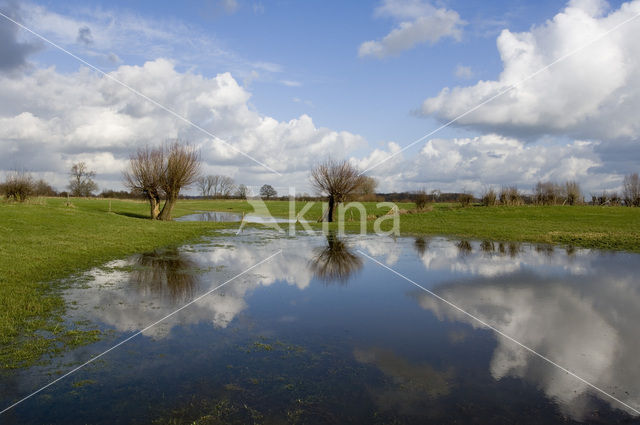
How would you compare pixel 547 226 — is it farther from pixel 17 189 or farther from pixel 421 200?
pixel 17 189

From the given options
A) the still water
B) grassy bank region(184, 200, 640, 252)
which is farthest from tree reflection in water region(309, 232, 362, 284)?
grassy bank region(184, 200, 640, 252)

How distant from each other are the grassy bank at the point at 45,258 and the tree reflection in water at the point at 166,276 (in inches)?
67.3

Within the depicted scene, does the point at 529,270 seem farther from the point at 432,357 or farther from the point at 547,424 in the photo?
the point at 547,424

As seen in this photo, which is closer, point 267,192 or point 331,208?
point 331,208

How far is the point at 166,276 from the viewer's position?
466 inches

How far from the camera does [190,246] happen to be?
62.6 feet

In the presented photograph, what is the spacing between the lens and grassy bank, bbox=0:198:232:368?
659 cm

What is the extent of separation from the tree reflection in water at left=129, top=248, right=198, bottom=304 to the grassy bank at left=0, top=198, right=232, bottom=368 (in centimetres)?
171

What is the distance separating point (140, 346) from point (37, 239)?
44.5 ft

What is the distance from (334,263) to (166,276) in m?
6.07

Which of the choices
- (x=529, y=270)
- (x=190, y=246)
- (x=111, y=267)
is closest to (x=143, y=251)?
(x=190, y=246)

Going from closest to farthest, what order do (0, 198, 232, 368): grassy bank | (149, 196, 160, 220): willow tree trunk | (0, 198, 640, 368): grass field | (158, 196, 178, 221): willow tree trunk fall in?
(0, 198, 232, 368): grassy bank < (0, 198, 640, 368): grass field < (158, 196, 178, 221): willow tree trunk < (149, 196, 160, 220): willow tree trunk

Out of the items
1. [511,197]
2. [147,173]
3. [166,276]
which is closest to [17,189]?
[147,173]

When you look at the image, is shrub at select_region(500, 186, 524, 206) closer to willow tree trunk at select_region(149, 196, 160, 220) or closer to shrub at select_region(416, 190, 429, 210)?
shrub at select_region(416, 190, 429, 210)
